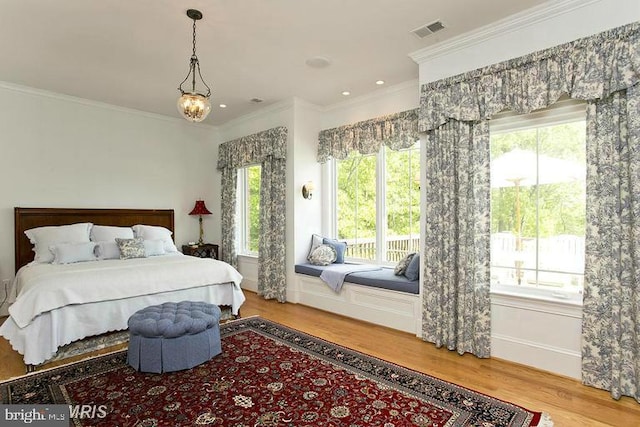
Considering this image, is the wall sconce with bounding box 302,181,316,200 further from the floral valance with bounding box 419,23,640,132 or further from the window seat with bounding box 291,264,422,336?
the floral valance with bounding box 419,23,640,132

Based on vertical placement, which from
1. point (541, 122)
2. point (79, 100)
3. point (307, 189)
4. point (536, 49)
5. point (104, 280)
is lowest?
point (104, 280)

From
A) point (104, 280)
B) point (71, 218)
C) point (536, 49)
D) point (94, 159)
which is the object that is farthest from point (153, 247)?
point (536, 49)

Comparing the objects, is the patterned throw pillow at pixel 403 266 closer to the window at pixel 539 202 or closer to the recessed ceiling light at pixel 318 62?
the window at pixel 539 202

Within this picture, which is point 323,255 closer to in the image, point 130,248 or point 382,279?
point 382,279

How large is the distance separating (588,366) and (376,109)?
3587mm

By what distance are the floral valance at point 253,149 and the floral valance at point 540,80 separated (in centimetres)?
229

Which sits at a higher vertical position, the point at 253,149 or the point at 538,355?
the point at 253,149

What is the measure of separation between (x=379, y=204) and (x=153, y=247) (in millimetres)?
3168

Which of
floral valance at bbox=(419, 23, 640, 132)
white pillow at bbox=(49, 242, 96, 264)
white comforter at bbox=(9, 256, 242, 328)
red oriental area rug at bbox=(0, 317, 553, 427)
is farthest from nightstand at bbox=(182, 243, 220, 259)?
floral valance at bbox=(419, 23, 640, 132)

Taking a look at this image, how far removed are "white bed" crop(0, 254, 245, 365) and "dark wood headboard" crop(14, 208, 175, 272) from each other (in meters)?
0.78

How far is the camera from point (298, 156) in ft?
17.2

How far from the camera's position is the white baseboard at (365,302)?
3.90 m

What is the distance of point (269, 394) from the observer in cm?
251

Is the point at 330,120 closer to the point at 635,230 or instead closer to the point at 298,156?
the point at 298,156
